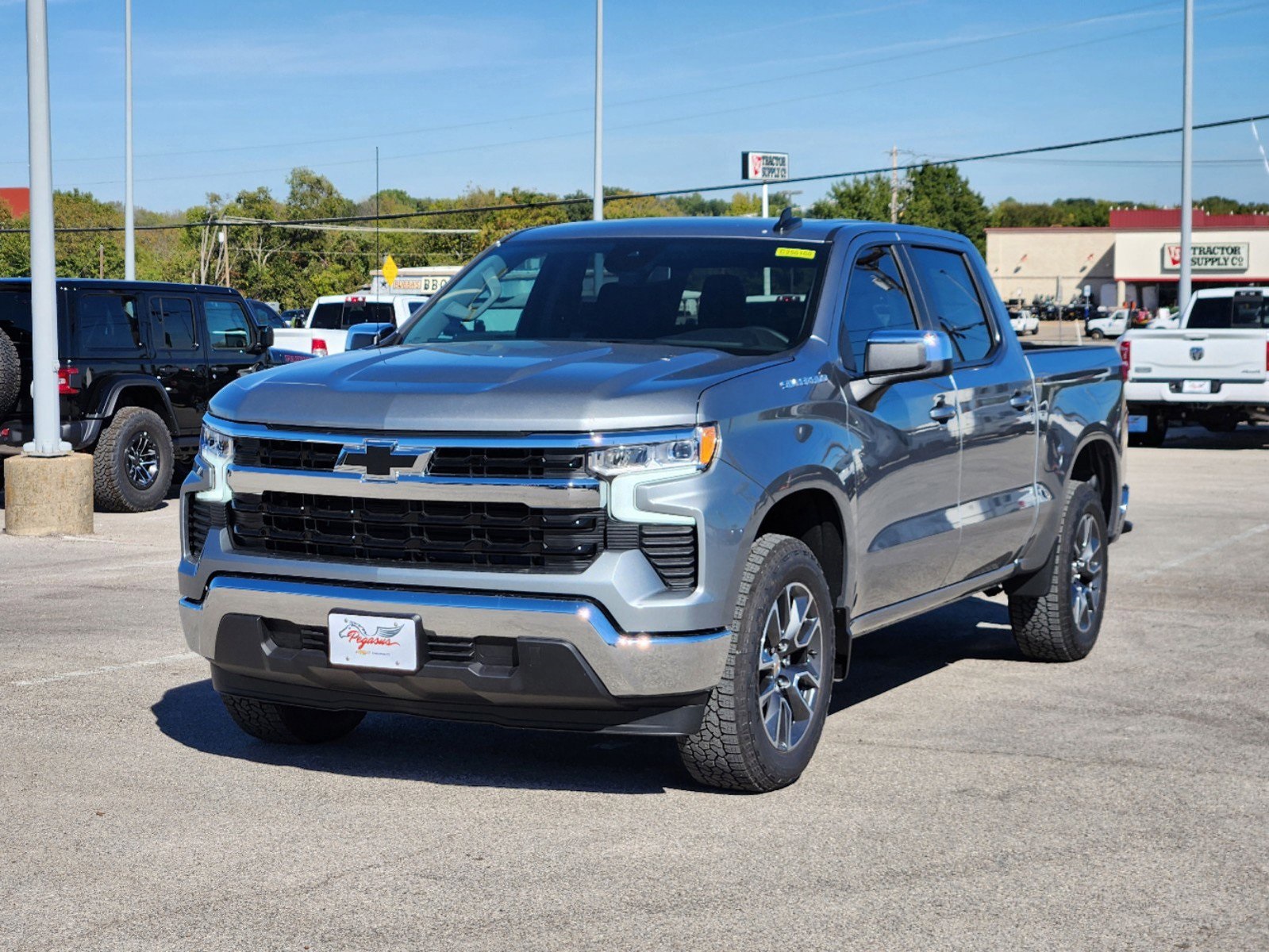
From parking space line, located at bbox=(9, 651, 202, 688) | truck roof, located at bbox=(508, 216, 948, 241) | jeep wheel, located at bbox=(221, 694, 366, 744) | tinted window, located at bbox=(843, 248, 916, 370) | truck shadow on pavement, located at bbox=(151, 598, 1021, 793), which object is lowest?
truck shadow on pavement, located at bbox=(151, 598, 1021, 793)

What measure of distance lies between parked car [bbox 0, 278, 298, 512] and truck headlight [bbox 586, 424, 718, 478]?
9839 millimetres

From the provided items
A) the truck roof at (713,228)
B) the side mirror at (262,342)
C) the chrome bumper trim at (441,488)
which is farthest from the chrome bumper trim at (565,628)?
the side mirror at (262,342)

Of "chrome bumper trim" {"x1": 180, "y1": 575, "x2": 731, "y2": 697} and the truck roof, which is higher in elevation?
the truck roof

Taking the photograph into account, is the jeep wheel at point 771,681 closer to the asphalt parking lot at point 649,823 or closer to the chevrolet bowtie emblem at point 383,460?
the asphalt parking lot at point 649,823

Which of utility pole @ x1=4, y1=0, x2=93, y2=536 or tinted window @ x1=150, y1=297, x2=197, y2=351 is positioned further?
tinted window @ x1=150, y1=297, x2=197, y2=351

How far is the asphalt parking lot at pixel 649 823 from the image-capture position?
4438 mm

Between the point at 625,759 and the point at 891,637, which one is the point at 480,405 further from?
the point at 891,637

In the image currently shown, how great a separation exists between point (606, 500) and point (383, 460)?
0.74 m

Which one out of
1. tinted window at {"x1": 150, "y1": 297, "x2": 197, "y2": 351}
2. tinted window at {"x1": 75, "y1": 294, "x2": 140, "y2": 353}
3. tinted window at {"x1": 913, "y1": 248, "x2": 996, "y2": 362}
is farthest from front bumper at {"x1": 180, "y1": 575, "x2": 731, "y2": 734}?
tinted window at {"x1": 150, "y1": 297, "x2": 197, "y2": 351}

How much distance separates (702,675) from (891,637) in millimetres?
4048

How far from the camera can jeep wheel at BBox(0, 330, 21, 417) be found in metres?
13.6

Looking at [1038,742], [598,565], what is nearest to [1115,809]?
[1038,742]

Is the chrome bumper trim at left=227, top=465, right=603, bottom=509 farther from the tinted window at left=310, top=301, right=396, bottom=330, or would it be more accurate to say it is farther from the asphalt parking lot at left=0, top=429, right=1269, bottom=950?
the tinted window at left=310, top=301, right=396, bottom=330

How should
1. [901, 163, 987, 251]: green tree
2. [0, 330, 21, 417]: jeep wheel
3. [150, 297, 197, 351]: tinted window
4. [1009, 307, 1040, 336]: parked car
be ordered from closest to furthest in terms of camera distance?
[0, 330, 21, 417]: jeep wheel → [150, 297, 197, 351]: tinted window → [1009, 307, 1040, 336]: parked car → [901, 163, 987, 251]: green tree
